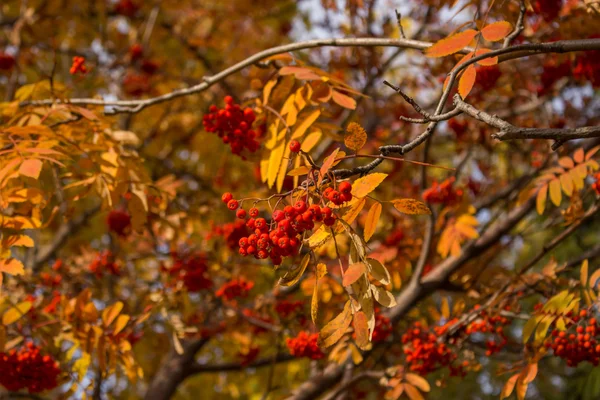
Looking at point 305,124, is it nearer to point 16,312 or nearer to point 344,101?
point 344,101

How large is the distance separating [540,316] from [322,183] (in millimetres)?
1409

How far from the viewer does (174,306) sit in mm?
3629

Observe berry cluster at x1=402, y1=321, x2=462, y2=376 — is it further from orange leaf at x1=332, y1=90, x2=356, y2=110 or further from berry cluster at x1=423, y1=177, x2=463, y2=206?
orange leaf at x1=332, y1=90, x2=356, y2=110

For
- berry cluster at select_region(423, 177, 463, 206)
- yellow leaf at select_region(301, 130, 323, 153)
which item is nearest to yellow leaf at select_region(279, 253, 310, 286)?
yellow leaf at select_region(301, 130, 323, 153)

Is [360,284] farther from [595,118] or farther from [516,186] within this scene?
[595,118]

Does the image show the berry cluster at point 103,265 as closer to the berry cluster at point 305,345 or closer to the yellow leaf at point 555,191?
the berry cluster at point 305,345

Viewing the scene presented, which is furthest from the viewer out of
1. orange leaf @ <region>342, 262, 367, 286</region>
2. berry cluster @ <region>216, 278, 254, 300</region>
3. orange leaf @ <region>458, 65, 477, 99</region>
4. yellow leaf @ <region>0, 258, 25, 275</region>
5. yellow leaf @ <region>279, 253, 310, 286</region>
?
berry cluster @ <region>216, 278, 254, 300</region>

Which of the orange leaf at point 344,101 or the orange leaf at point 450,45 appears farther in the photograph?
the orange leaf at point 344,101

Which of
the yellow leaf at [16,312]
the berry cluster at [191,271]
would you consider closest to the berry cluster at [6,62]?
the berry cluster at [191,271]

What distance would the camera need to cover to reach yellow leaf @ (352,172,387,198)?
173cm

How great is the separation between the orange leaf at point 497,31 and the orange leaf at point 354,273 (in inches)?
35.4

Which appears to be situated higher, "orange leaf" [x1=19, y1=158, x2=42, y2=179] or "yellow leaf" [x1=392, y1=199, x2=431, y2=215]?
"orange leaf" [x1=19, y1=158, x2=42, y2=179]

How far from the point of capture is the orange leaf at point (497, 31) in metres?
1.96

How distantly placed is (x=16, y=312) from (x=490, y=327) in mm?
2359
